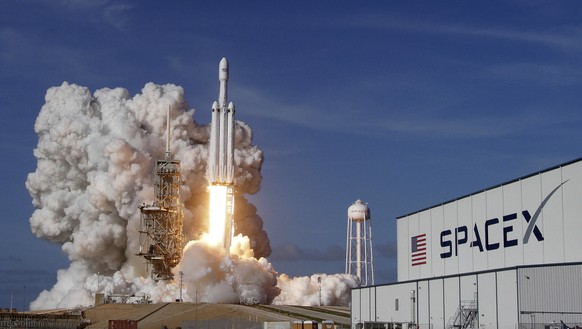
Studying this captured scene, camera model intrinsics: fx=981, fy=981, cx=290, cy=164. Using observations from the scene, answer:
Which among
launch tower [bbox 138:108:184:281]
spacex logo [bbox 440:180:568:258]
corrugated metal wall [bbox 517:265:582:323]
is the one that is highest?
launch tower [bbox 138:108:184:281]

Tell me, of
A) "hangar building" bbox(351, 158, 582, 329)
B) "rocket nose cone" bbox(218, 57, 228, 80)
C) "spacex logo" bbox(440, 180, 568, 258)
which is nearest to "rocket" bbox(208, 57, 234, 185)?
"rocket nose cone" bbox(218, 57, 228, 80)

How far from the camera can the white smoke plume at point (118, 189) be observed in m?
122

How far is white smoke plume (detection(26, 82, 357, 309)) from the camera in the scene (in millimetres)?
122125

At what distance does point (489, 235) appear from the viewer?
66.9m

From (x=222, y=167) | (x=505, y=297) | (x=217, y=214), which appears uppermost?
(x=222, y=167)

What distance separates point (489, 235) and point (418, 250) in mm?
13316

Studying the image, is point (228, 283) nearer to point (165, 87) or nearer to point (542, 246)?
point (165, 87)

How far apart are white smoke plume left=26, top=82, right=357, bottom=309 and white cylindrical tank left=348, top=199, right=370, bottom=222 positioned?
813cm

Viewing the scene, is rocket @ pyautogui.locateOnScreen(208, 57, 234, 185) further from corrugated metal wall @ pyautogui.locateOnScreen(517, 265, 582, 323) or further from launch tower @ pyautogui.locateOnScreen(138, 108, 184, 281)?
corrugated metal wall @ pyautogui.locateOnScreen(517, 265, 582, 323)

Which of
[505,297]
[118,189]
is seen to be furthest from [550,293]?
[118,189]

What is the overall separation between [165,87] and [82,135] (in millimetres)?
12428

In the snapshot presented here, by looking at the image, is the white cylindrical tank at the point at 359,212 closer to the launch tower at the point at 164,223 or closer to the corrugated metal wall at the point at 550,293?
the launch tower at the point at 164,223

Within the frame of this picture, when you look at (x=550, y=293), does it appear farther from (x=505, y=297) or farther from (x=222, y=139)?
(x=222, y=139)

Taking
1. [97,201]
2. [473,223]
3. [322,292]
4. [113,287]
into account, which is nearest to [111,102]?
[97,201]
